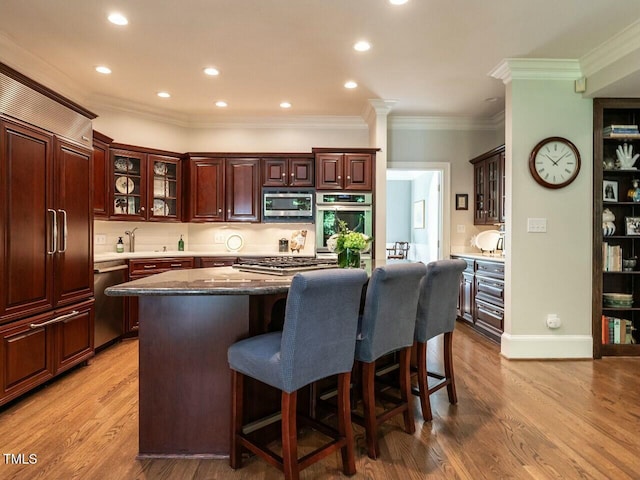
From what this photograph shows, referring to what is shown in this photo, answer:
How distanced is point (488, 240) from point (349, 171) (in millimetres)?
2058

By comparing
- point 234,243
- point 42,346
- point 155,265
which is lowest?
point 42,346

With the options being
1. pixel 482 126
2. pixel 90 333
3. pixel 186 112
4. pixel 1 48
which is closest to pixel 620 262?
pixel 482 126

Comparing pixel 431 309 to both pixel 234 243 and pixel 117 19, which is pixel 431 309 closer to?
pixel 117 19

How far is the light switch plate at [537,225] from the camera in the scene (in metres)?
3.69

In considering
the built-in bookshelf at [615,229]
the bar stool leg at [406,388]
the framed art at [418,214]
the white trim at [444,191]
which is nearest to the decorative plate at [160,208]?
the white trim at [444,191]

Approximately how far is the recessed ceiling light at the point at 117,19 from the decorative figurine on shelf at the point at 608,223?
4.57 metres

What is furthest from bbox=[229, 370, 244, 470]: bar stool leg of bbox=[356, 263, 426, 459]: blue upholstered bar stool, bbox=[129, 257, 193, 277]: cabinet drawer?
bbox=[129, 257, 193, 277]: cabinet drawer

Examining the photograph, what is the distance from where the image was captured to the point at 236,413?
6.03 feet

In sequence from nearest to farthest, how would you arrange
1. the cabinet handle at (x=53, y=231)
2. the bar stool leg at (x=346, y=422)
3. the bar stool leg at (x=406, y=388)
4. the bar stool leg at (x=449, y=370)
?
the bar stool leg at (x=346, y=422) < the bar stool leg at (x=406, y=388) < the bar stool leg at (x=449, y=370) < the cabinet handle at (x=53, y=231)

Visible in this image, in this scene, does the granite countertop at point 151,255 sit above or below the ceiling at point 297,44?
below

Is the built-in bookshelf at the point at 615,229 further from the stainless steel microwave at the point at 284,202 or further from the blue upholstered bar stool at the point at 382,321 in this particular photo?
the stainless steel microwave at the point at 284,202

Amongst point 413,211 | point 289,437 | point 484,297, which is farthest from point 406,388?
point 413,211

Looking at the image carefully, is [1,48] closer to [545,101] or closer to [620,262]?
[545,101]

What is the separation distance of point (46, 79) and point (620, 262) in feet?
19.6
